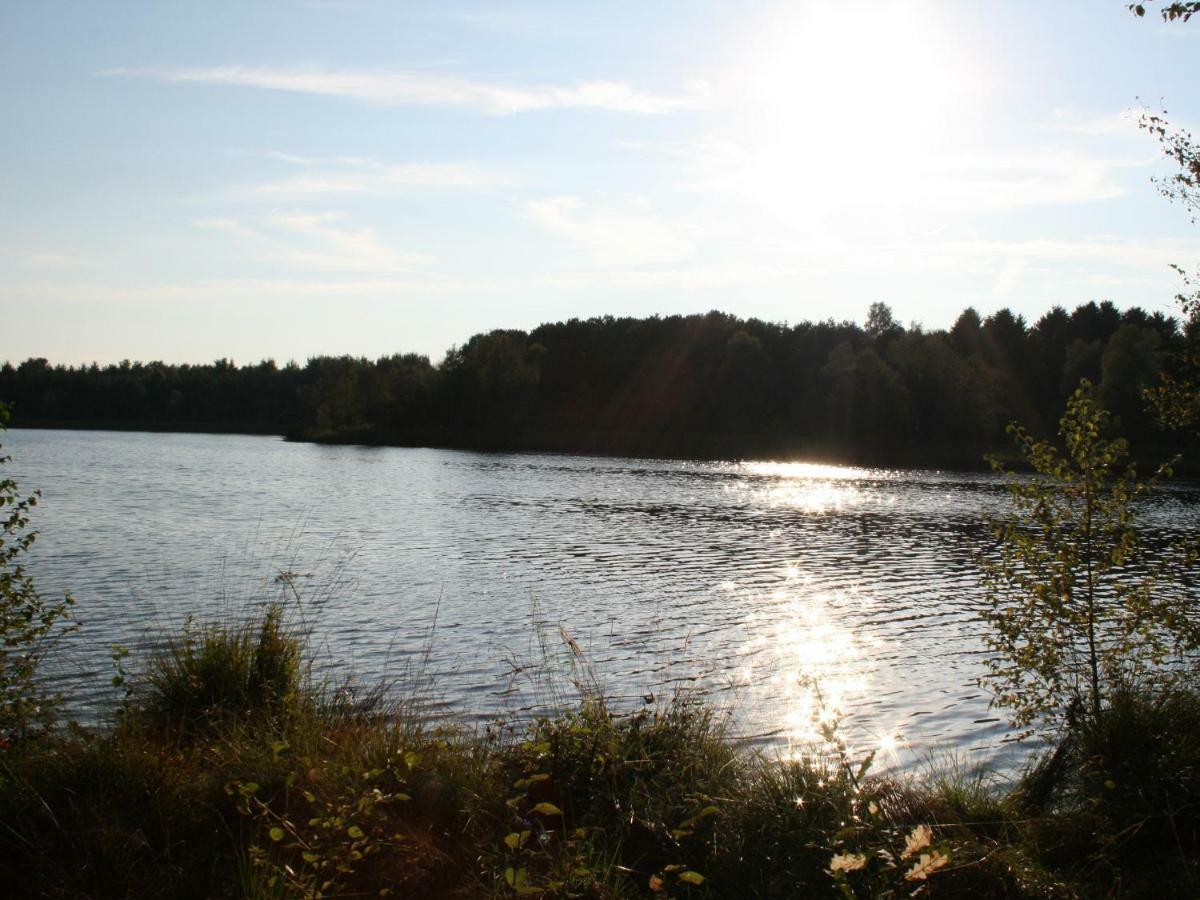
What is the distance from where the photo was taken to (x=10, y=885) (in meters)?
5.54

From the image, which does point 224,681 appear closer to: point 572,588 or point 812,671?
point 812,671

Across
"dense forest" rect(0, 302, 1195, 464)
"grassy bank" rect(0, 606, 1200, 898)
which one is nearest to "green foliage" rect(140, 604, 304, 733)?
"grassy bank" rect(0, 606, 1200, 898)

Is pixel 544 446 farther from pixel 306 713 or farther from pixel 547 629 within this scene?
pixel 306 713

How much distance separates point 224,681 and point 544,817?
12.5ft

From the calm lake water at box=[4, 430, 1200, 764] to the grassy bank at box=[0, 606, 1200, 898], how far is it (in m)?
1.47

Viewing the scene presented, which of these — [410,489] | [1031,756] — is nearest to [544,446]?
[410,489]

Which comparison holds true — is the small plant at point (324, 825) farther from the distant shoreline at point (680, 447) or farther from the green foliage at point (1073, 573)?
the distant shoreline at point (680, 447)

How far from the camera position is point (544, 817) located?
6.75 meters

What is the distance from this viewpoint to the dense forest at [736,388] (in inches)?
3664

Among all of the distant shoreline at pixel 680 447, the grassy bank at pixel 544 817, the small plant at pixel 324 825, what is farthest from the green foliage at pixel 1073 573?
the distant shoreline at pixel 680 447

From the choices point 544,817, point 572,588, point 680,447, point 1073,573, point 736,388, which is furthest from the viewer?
point 736,388

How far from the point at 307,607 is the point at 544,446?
8466 centimetres

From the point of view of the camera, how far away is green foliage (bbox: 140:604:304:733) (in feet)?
28.1

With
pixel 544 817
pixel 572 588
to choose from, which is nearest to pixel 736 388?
pixel 572 588
